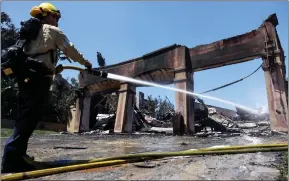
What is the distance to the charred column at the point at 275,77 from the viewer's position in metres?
8.84

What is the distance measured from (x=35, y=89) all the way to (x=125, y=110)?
418 inches

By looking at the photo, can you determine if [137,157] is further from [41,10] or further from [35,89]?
[41,10]

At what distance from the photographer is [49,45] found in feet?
9.34

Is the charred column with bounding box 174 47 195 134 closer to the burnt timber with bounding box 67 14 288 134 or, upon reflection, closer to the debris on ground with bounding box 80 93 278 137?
the burnt timber with bounding box 67 14 288 134

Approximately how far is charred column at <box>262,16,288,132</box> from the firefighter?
7963 mm

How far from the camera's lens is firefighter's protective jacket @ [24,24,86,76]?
2.84 metres

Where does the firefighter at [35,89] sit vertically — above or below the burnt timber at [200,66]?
below

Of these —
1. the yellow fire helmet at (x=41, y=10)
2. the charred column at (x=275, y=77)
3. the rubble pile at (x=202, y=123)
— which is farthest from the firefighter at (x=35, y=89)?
the rubble pile at (x=202, y=123)

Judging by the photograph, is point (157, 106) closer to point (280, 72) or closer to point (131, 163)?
point (280, 72)

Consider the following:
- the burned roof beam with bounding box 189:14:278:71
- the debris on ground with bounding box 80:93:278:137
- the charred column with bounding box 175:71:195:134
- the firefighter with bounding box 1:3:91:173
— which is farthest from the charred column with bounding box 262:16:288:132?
the firefighter with bounding box 1:3:91:173

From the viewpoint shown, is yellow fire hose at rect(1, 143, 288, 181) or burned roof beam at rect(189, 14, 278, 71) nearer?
yellow fire hose at rect(1, 143, 288, 181)

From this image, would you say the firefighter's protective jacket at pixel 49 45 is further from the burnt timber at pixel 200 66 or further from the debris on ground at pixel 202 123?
the debris on ground at pixel 202 123

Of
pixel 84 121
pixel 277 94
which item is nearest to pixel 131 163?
pixel 277 94

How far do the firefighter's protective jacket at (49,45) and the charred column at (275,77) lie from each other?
26.3ft
